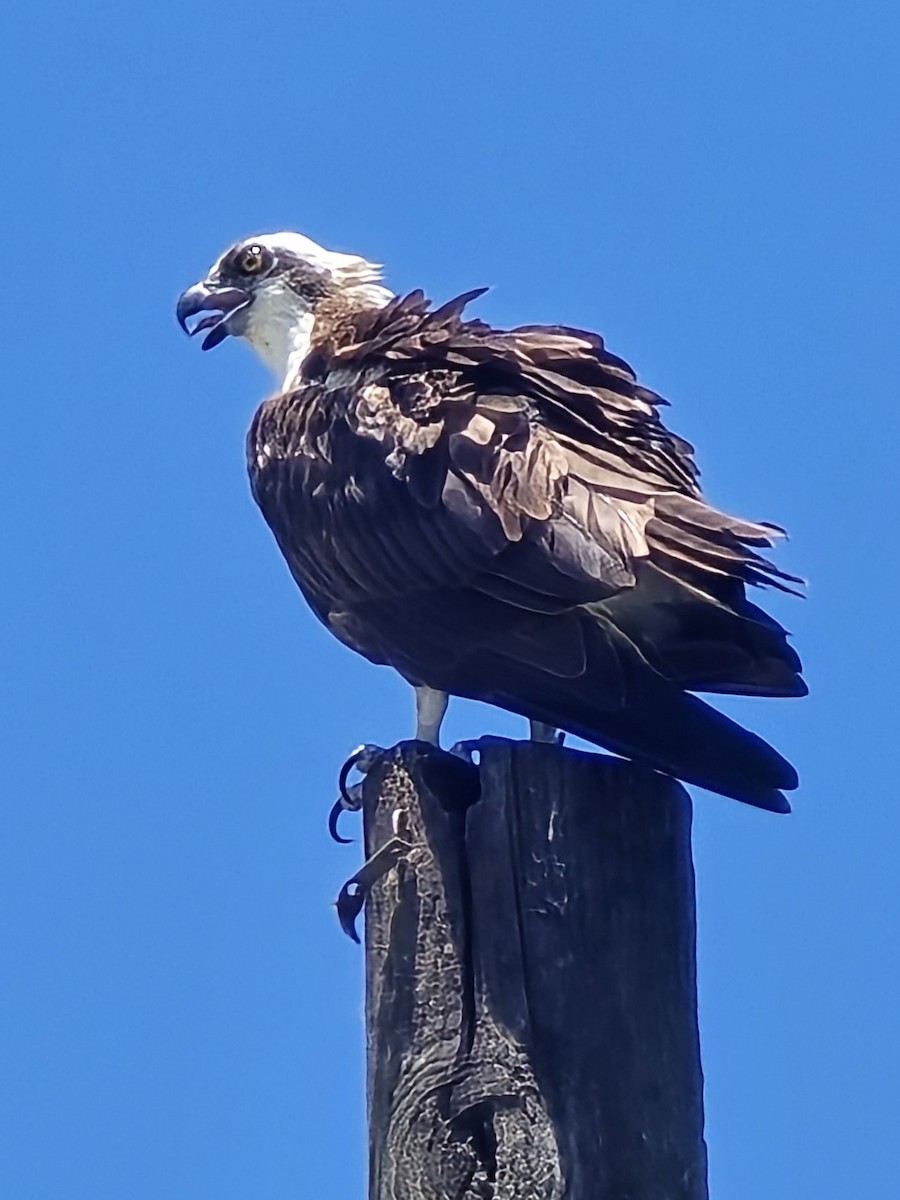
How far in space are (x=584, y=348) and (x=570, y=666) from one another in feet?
4.12

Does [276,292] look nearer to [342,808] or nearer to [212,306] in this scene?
[212,306]

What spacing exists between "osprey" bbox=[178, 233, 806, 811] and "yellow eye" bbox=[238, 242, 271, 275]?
1.27m

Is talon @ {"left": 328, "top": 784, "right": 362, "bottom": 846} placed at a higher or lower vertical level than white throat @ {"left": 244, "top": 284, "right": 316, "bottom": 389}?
lower

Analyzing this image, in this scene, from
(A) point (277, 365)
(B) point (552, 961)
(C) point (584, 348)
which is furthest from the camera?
(A) point (277, 365)

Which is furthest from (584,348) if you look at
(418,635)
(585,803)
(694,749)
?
(585,803)

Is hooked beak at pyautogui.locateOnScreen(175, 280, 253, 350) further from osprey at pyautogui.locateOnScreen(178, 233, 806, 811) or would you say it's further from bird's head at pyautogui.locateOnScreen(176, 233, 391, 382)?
osprey at pyautogui.locateOnScreen(178, 233, 806, 811)

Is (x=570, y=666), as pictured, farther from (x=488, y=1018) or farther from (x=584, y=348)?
(x=488, y=1018)

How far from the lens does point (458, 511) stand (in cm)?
584

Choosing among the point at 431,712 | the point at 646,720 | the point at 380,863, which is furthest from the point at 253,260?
the point at 380,863

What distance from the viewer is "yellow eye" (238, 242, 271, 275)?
8297 millimetres

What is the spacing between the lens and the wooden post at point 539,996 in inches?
145

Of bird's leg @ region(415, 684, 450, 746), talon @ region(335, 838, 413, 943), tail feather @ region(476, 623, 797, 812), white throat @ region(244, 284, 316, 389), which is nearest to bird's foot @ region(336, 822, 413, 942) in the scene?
talon @ region(335, 838, 413, 943)

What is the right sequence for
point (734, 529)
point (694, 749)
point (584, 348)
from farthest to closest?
point (584, 348) < point (734, 529) < point (694, 749)

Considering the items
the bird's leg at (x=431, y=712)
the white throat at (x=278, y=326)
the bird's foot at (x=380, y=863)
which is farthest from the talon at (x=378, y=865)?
the white throat at (x=278, y=326)
